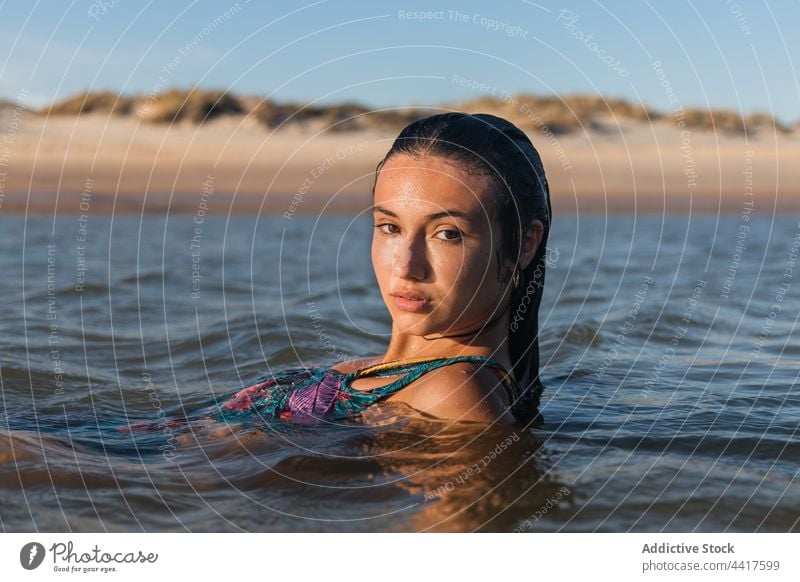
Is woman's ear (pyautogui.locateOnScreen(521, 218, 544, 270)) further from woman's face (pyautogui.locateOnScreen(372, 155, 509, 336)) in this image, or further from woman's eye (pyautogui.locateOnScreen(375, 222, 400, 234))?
woman's eye (pyautogui.locateOnScreen(375, 222, 400, 234))

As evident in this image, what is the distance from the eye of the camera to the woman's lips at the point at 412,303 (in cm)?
463

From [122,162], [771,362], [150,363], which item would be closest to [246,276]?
[150,363]

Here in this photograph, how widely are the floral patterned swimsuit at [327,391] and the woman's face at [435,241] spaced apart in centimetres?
25

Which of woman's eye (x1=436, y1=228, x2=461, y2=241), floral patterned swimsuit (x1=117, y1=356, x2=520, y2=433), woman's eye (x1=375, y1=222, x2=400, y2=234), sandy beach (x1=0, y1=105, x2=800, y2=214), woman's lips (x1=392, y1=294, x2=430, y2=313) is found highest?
sandy beach (x1=0, y1=105, x2=800, y2=214)

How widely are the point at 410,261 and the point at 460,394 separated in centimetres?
64

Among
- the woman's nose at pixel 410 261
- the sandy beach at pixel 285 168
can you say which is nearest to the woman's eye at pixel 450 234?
the woman's nose at pixel 410 261

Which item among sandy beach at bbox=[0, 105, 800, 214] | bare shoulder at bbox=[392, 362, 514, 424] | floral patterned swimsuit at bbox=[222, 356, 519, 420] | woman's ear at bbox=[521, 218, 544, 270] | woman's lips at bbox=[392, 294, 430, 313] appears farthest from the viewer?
sandy beach at bbox=[0, 105, 800, 214]

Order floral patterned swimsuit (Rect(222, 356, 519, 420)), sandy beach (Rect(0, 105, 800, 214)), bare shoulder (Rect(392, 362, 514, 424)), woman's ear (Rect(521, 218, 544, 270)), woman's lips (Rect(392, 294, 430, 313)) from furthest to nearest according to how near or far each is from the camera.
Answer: sandy beach (Rect(0, 105, 800, 214)), woman's ear (Rect(521, 218, 544, 270)), floral patterned swimsuit (Rect(222, 356, 519, 420)), woman's lips (Rect(392, 294, 430, 313)), bare shoulder (Rect(392, 362, 514, 424))

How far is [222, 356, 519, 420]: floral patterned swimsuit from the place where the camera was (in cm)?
480

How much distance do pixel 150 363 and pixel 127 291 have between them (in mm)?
3312

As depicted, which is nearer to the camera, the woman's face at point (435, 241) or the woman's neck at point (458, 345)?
the woman's face at point (435, 241)

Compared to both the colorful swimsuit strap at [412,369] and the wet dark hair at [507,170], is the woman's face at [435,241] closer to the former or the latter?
the wet dark hair at [507,170]

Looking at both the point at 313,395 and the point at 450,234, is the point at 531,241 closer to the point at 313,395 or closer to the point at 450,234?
the point at 450,234

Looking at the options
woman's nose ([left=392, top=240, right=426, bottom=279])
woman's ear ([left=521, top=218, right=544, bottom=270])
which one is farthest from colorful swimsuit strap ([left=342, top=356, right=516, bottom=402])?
woman's ear ([left=521, top=218, right=544, bottom=270])
